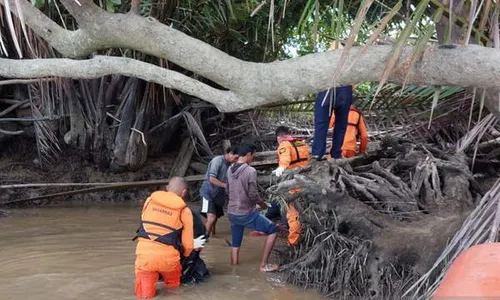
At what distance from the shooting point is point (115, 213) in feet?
31.0

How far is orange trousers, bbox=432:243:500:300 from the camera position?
1.47 metres

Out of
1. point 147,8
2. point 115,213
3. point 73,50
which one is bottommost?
point 115,213

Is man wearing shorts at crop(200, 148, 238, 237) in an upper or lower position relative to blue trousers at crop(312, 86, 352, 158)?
lower

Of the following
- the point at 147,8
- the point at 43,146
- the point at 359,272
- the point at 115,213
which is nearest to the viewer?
the point at 359,272

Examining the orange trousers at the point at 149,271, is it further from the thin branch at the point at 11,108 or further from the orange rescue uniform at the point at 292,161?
the thin branch at the point at 11,108

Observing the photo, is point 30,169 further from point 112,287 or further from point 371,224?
point 371,224

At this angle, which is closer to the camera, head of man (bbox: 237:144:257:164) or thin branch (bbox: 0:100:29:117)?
head of man (bbox: 237:144:257:164)

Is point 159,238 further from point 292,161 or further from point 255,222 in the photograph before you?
point 292,161

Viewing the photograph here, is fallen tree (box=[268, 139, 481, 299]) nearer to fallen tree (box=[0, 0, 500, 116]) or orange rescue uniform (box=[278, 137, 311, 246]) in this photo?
orange rescue uniform (box=[278, 137, 311, 246])

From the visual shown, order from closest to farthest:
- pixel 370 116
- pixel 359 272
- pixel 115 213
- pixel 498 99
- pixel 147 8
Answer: pixel 498 99
pixel 359 272
pixel 147 8
pixel 370 116
pixel 115 213

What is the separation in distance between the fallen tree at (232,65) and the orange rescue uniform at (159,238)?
67.7 inches

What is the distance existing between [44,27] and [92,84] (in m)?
6.37

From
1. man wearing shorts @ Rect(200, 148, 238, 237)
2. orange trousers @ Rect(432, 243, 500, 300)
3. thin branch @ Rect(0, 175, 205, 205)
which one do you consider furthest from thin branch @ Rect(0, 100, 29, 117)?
orange trousers @ Rect(432, 243, 500, 300)

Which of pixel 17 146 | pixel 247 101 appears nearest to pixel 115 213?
pixel 17 146
